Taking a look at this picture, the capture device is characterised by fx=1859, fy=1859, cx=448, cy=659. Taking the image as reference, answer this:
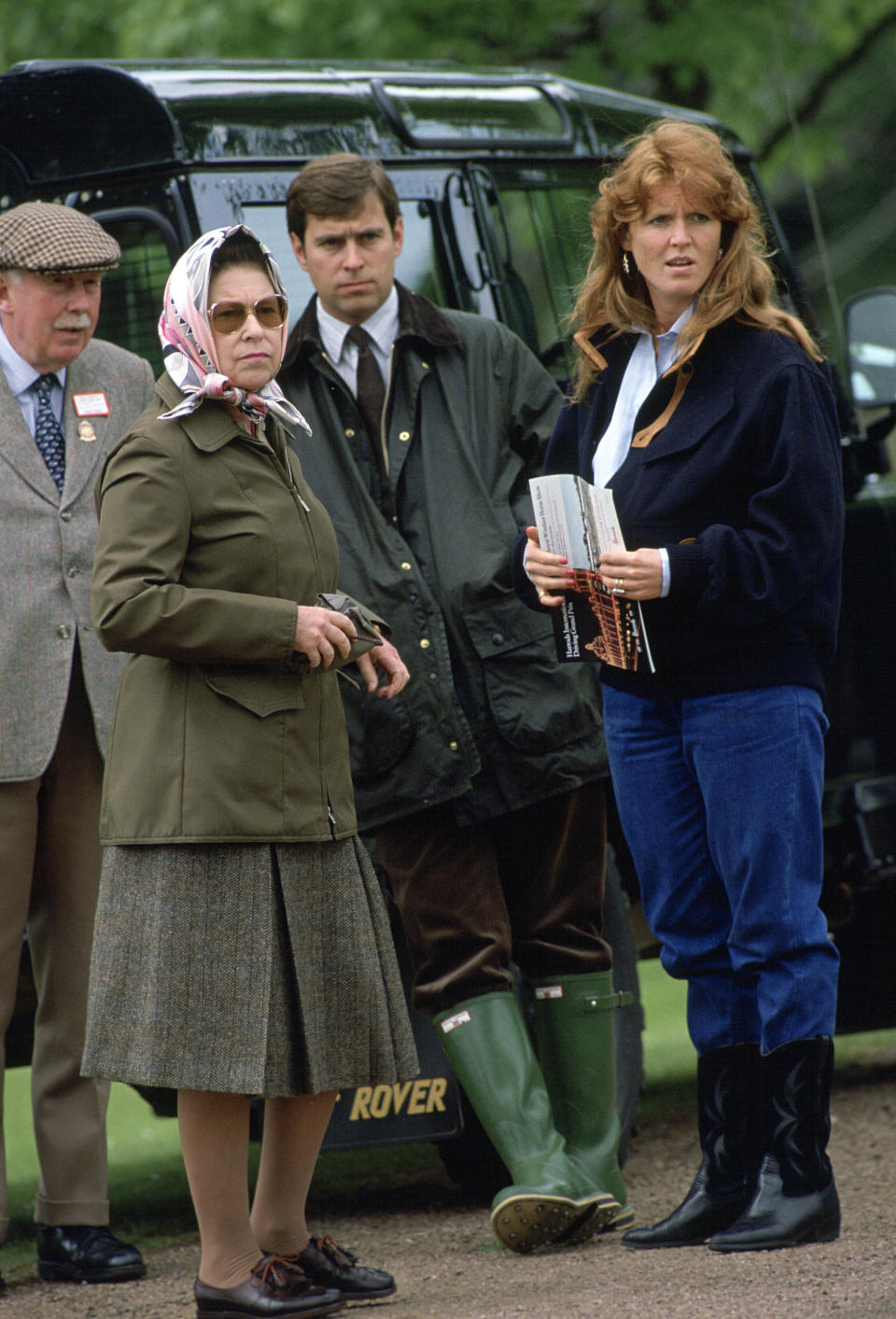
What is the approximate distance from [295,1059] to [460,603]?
1061 mm

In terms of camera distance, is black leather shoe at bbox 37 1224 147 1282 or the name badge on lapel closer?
black leather shoe at bbox 37 1224 147 1282

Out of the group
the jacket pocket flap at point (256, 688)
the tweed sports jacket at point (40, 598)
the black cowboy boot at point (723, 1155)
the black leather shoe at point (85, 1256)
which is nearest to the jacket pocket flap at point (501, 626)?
the jacket pocket flap at point (256, 688)

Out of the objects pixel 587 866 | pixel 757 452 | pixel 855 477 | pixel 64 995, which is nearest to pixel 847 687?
pixel 855 477

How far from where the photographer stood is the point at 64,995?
159 inches

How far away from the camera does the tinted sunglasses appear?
10.8 ft

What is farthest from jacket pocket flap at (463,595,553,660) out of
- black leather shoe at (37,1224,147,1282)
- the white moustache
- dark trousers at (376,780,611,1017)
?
black leather shoe at (37,1224,147,1282)

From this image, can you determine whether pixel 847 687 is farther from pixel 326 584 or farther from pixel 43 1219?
pixel 43 1219

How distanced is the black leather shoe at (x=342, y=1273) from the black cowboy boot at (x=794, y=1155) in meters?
0.63

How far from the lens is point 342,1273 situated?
3.45 meters

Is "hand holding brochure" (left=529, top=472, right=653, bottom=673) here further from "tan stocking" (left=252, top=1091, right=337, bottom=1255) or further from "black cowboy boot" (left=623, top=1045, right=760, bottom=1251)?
"tan stocking" (left=252, top=1091, right=337, bottom=1255)

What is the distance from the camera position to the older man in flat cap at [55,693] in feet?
12.9

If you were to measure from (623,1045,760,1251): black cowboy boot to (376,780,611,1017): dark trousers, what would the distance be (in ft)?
1.66

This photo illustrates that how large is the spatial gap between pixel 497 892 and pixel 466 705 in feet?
1.33

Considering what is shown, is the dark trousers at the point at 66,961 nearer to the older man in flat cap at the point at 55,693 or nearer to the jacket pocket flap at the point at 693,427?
the older man in flat cap at the point at 55,693
